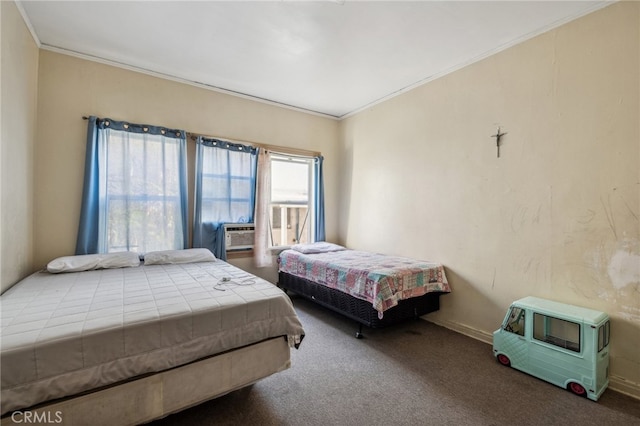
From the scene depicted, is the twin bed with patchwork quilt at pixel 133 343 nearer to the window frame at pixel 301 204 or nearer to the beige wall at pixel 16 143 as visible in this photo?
the beige wall at pixel 16 143

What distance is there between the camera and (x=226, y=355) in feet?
5.52

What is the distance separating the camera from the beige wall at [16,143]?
77.8 inches

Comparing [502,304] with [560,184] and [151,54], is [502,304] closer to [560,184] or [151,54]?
[560,184]

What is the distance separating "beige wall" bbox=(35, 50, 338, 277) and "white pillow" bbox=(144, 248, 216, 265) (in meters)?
0.78

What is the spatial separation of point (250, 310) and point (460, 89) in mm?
2968

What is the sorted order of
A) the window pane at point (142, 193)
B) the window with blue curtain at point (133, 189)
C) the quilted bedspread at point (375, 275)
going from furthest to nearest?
the window pane at point (142, 193), the window with blue curtain at point (133, 189), the quilted bedspread at point (375, 275)

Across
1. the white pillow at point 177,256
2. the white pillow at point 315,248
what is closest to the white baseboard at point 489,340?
the white pillow at point 315,248

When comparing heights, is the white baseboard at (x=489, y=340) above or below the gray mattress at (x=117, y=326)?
below

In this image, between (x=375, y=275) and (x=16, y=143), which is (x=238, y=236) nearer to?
(x=375, y=275)

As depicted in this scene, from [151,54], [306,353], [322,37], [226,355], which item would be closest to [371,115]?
[322,37]

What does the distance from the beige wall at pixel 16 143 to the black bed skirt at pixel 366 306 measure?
260 cm

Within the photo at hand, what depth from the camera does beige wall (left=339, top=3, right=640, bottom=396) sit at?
6.55 feet

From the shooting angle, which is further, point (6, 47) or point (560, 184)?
point (560, 184)

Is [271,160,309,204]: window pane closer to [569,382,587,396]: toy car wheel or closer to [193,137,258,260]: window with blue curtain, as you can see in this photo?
[193,137,258,260]: window with blue curtain
